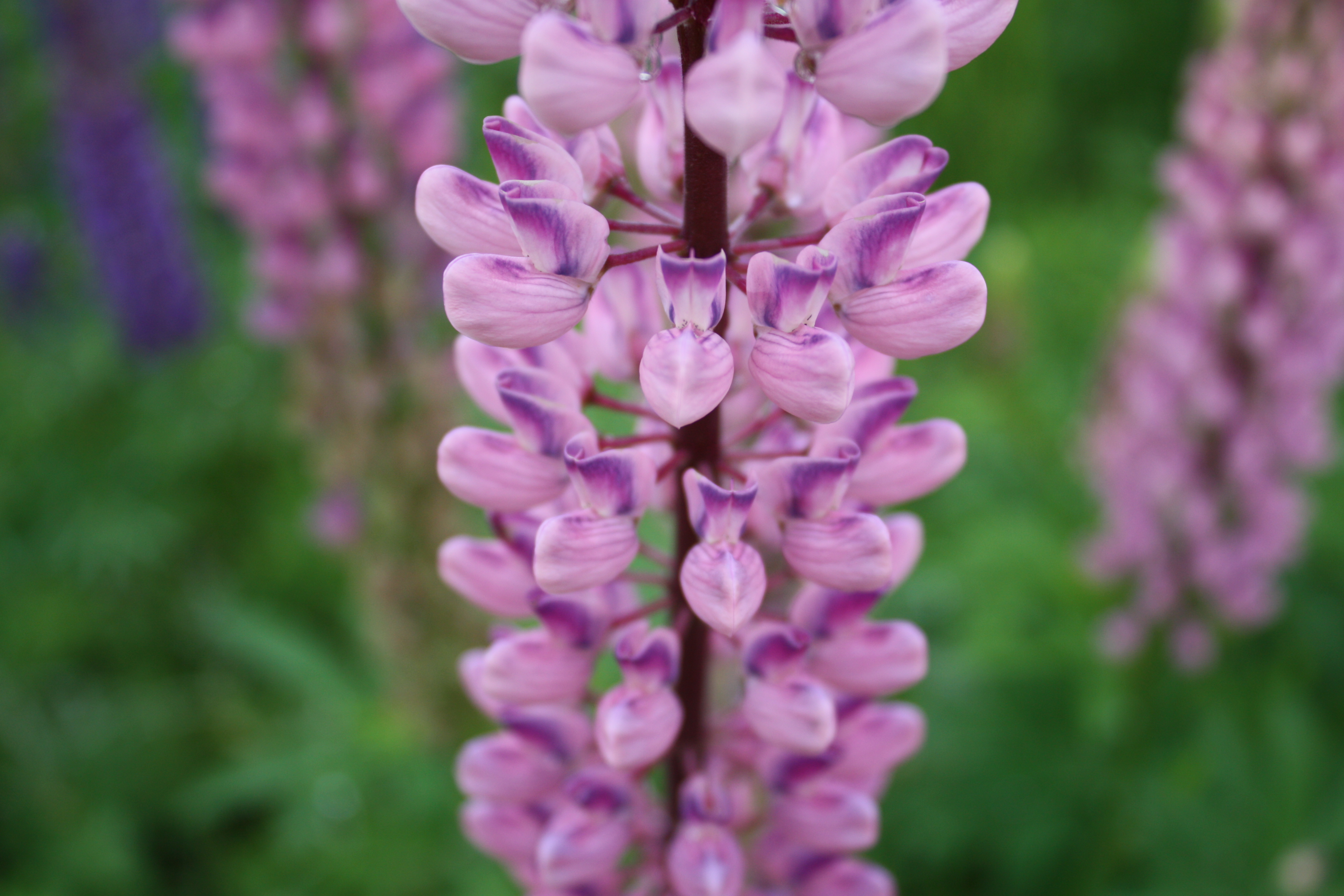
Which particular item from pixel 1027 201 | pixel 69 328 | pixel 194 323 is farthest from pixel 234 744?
pixel 1027 201

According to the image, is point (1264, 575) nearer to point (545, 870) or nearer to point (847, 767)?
point (847, 767)

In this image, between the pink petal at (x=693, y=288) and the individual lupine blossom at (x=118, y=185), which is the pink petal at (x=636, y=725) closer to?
the pink petal at (x=693, y=288)

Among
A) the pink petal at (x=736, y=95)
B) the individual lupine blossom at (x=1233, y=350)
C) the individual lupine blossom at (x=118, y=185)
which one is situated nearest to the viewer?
the pink petal at (x=736, y=95)

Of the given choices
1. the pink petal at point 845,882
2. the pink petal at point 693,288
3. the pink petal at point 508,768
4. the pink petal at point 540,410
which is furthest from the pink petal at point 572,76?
the pink petal at point 845,882

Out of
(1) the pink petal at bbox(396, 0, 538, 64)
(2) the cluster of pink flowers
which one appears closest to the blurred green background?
(2) the cluster of pink flowers

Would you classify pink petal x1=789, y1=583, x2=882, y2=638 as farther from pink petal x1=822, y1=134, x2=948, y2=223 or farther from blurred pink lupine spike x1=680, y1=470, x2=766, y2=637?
pink petal x1=822, y1=134, x2=948, y2=223

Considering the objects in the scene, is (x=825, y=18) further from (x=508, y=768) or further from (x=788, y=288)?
(x=508, y=768)

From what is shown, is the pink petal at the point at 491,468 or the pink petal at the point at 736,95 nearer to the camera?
the pink petal at the point at 736,95
